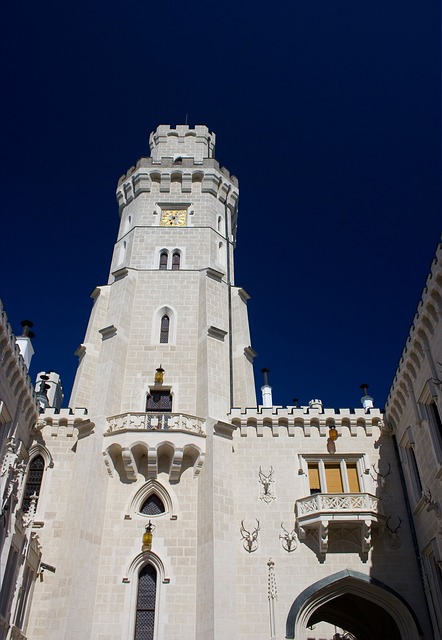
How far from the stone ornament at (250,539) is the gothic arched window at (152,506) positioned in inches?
120

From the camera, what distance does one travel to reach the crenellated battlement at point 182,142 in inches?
→ 1488

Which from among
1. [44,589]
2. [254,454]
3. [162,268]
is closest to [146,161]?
[162,268]

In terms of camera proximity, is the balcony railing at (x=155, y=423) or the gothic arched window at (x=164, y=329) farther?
the gothic arched window at (x=164, y=329)

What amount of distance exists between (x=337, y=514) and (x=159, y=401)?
8.54 metres

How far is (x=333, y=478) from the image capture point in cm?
2281

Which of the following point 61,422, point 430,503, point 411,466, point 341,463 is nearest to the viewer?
point 430,503

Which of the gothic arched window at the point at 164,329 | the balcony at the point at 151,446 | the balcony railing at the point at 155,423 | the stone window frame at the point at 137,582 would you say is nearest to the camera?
the stone window frame at the point at 137,582

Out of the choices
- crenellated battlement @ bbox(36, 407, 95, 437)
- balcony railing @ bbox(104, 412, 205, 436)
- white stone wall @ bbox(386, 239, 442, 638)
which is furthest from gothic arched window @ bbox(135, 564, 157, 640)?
white stone wall @ bbox(386, 239, 442, 638)

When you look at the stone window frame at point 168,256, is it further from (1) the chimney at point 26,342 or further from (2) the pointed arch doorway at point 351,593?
(2) the pointed arch doorway at point 351,593

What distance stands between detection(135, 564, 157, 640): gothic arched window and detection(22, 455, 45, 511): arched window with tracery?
17.1ft

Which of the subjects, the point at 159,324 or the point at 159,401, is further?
the point at 159,324

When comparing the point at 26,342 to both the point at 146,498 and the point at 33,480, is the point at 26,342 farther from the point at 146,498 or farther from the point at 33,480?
the point at 146,498

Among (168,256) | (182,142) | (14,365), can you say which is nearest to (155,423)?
(14,365)

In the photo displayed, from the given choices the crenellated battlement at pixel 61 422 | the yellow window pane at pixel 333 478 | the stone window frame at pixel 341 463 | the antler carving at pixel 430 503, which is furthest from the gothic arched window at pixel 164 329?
the antler carving at pixel 430 503
